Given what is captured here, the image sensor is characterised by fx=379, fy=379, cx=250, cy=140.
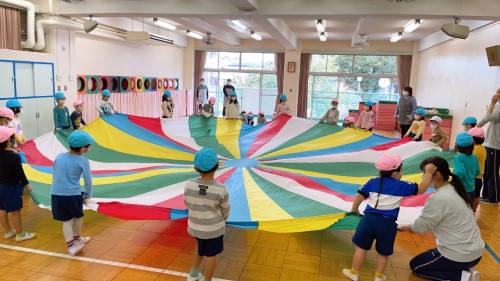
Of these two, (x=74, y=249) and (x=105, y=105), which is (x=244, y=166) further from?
(x=105, y=105)

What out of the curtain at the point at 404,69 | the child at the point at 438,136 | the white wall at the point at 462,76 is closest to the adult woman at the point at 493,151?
the child at the point at 438,136

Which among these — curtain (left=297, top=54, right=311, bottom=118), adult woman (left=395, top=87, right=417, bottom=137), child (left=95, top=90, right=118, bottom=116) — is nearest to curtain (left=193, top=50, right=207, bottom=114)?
curtain (left=297, top=54, right=311, bottom=118)

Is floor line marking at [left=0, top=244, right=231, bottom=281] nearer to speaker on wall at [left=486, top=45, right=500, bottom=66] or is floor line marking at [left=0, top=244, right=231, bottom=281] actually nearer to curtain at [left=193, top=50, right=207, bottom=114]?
speaker on wall at [left=486, top=45, right=500, bottom=66]

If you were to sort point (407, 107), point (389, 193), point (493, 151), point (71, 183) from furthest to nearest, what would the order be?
point (407, 107)
point (493, 151)
point (71, 183)
point (389, 193)

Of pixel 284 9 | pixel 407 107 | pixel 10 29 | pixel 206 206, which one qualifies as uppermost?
pixel 284 9

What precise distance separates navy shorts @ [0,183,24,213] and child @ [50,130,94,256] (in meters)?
0.51

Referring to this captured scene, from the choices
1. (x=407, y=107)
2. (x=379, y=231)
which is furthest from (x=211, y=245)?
(x=407, y=107)

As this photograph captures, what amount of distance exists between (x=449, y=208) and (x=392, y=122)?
10862 millimetres

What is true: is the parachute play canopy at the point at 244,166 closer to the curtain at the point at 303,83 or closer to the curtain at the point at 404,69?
the curtain at the point at 303,83

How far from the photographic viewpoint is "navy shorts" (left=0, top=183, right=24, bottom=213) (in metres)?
3.48

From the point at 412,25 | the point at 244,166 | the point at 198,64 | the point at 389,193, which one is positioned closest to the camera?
the point at 389,193

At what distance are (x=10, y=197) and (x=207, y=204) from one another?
209 centimetres

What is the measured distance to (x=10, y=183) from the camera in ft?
11.4

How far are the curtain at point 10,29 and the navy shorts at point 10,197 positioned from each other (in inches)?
146
